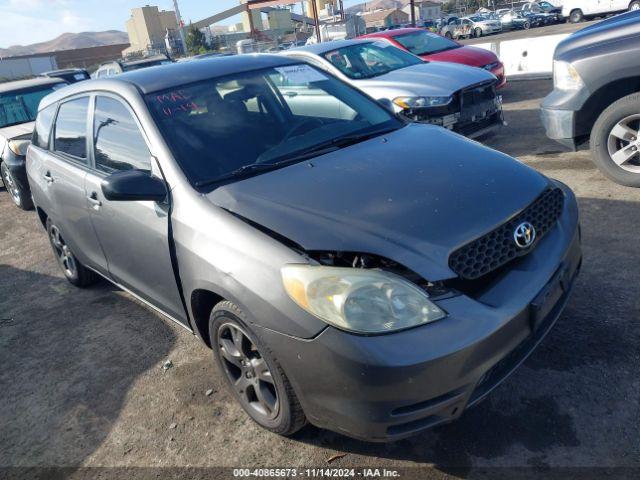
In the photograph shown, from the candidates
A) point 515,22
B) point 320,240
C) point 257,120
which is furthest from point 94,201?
point 515,22

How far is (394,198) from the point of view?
2.49 m

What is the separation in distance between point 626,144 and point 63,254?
5.23 meters

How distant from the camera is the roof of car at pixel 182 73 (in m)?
3.26

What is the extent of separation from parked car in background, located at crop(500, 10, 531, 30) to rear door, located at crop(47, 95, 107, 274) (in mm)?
38836

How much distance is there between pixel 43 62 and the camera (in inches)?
2817

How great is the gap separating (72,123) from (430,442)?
3.32m

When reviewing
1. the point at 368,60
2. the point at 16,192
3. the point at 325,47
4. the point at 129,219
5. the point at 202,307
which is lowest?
the point at 16,192

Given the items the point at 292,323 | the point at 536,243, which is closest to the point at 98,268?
the point at 292,323

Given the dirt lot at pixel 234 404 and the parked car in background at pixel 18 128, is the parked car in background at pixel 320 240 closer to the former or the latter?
the dirt lot at pixel 234 404

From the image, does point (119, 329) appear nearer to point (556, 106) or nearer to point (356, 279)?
point (356, 279)

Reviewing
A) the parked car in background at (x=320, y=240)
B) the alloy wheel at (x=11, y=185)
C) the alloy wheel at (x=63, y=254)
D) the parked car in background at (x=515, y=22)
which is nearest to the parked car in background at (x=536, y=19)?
the parked car in background at (x=515, y=22)

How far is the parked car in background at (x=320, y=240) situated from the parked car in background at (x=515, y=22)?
126 feet

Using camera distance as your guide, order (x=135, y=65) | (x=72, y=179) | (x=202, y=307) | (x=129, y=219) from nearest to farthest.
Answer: (x=202, y=307)
(x=129, y=219)
(x=72, y=179)
(x=135, y=65)

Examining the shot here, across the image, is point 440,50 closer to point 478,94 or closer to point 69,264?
point 478,94
